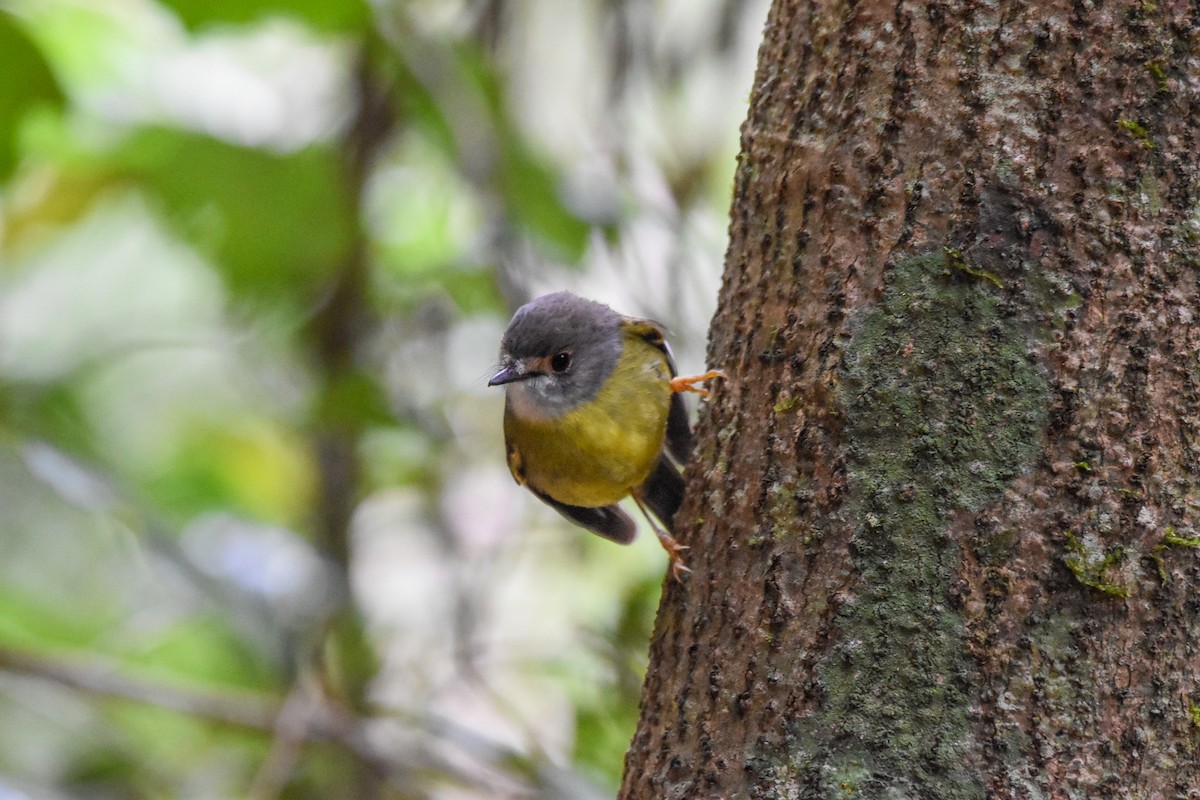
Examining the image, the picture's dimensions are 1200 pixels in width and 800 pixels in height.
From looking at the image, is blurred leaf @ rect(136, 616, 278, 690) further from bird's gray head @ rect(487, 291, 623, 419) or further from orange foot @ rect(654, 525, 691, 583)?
orange foot @ rect(654, 525, 691, 583)

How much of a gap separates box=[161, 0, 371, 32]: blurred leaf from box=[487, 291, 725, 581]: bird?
0.95 m

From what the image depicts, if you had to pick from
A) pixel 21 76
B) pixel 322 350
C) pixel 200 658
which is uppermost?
pixel 322 350

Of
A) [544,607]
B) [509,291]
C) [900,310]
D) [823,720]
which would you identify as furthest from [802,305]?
[544,607]

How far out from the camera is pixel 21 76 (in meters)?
2.78

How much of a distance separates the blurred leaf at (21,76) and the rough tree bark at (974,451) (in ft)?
6.09

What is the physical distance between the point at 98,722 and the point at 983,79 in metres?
4.07

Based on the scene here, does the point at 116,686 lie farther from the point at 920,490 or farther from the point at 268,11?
the point at 920,490

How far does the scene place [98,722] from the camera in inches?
180

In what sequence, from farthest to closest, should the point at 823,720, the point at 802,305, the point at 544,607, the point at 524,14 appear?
the point at 544,607 → the point at 524,14 → the point at 802,305 → the point at 823,720

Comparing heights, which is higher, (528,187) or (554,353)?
(528,187)

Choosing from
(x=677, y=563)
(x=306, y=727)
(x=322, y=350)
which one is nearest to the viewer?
(x=677, y=563)

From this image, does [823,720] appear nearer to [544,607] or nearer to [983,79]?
[983,79]

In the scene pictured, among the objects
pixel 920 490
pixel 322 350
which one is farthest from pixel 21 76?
pixel 322 350

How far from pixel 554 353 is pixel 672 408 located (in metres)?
0.38
